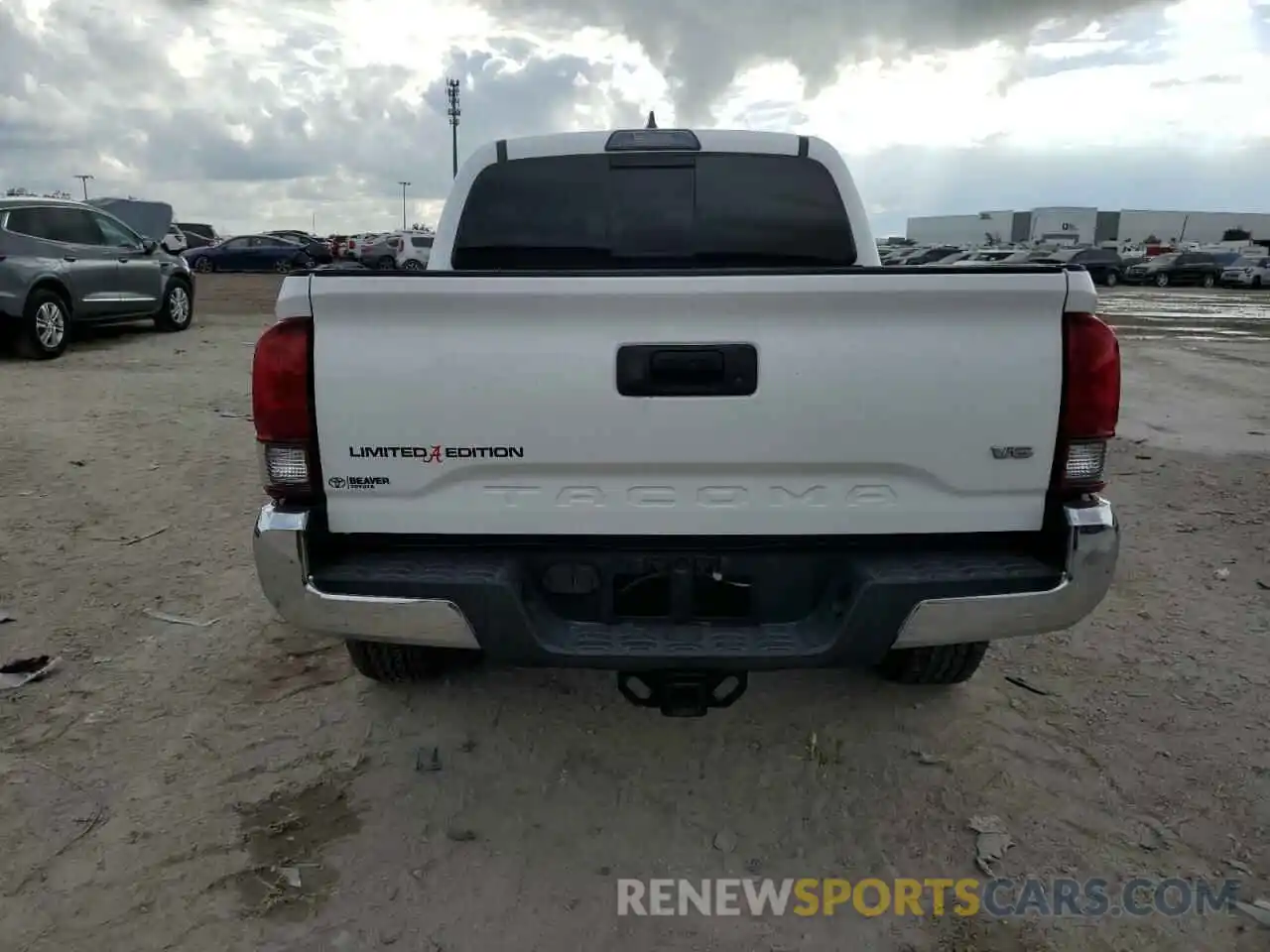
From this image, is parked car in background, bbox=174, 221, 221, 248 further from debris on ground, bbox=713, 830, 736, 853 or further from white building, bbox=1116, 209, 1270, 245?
white building, bbox=1116, 209, 1270, 245

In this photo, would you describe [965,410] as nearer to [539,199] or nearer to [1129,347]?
[539,199]

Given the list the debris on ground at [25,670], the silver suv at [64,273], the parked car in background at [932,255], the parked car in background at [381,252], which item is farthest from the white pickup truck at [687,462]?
the parked car in background at [932,255]

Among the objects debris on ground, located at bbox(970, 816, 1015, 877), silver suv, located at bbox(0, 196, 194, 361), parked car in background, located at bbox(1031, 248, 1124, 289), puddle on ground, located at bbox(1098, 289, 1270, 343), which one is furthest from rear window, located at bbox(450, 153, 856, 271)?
parked car in background, located at bbox(1031, 248, 1124, 289)

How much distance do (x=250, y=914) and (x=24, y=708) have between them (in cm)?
172

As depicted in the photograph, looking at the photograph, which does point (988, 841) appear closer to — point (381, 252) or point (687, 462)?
point (687, 462)

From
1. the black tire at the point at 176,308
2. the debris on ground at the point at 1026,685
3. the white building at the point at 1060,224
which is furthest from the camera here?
the white building at the point at 1060,224

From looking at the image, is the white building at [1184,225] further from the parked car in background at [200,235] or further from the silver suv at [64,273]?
the silver suv at [64,273]

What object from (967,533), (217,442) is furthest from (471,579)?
(217,442)

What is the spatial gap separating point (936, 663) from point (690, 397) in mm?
1662

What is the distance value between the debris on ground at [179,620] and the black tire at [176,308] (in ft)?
36.6

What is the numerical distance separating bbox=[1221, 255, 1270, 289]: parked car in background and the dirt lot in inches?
1500

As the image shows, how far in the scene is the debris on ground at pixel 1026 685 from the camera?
368cm

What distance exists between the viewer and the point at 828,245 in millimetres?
4242

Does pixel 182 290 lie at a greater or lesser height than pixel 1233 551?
greater
